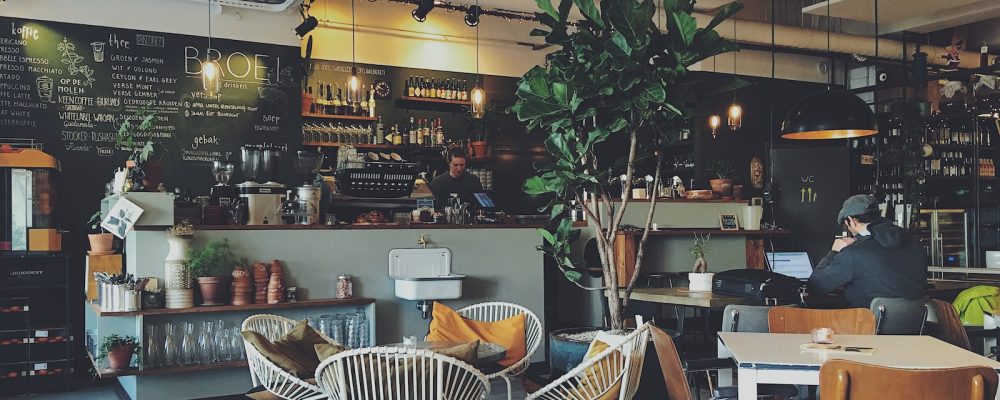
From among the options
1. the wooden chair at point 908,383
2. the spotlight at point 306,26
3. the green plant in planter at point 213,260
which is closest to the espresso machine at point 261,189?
the green plant in planter at point 213,260

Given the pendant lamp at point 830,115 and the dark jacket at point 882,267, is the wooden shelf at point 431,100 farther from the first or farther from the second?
the dark jacket at point 882,267

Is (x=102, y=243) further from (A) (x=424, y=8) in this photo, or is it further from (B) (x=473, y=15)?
(B) (x=473, y=15)

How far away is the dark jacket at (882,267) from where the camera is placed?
472cm

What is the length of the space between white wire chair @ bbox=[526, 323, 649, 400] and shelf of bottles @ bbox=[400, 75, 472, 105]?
604 centimetres

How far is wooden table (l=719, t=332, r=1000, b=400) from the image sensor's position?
308 cm

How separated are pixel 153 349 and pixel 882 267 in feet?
14.4

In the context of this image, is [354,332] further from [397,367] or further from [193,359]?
[397,367]

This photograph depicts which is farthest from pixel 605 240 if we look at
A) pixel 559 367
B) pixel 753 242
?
pixel 753 242

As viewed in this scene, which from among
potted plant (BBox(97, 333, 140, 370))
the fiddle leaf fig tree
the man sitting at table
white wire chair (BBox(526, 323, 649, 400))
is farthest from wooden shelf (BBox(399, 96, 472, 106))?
white wire chair (BBox(526, 323, 649, 400))

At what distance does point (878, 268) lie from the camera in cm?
475

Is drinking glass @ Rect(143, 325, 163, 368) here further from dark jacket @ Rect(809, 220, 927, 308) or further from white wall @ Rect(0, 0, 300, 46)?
dark jacket @ Rect(809, 220, 927, 308)

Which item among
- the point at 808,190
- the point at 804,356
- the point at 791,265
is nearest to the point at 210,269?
the point at 804,356

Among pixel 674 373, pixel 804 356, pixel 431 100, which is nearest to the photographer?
pixel 804 356

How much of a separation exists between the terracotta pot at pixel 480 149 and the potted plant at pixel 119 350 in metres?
4.79
